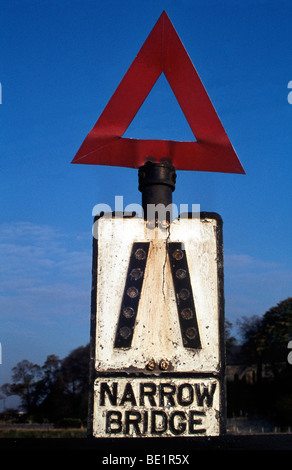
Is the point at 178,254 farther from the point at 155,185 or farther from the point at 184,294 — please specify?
the point at 155,185

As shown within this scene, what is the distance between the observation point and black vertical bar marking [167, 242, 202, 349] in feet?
6.31

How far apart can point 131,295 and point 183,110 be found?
0.91 meters

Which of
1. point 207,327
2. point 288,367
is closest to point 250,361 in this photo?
point 288,367

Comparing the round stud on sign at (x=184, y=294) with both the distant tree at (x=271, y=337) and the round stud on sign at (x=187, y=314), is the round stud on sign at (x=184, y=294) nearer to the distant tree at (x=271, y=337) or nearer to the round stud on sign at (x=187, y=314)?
the round stud on sign at (x=187, y=314)

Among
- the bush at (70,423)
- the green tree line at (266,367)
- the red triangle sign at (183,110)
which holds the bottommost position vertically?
the bush at (70,423)

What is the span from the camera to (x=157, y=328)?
194 centimetres

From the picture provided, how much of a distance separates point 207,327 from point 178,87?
1119 mm

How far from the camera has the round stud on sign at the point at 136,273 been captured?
6.58 ft

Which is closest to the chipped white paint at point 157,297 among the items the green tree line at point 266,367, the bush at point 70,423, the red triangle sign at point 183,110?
the red triangle sign at point 183,110

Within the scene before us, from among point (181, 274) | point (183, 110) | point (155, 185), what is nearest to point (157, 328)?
point (181, 274)

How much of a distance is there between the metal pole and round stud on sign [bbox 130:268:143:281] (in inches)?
9.2

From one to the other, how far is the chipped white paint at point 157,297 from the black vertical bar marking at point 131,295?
0.7 inches
